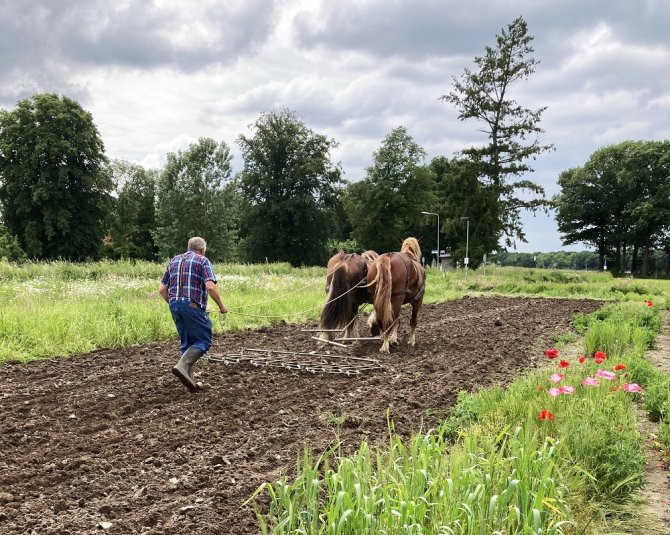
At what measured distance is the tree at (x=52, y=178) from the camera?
36156 millimetres

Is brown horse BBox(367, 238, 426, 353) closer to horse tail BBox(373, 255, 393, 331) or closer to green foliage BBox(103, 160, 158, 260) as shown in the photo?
horse tail BBox(373, 255, 393, 331)

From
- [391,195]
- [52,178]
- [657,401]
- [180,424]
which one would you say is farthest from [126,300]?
[391,195]

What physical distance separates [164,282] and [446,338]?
5.76 m

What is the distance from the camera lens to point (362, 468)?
317 centimetres

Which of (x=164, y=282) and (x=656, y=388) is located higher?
(x=164, y=282)

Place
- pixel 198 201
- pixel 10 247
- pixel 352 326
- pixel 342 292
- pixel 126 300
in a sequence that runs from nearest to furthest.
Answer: pixel 342 292, pixel 352 326, pixel 126 300, pixel 10 247, pixel 198 201

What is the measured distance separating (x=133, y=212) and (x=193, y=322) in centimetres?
4700

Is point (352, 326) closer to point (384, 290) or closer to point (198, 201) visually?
point (384, 290)

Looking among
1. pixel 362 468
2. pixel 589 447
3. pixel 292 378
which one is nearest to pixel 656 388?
pixel 589 447

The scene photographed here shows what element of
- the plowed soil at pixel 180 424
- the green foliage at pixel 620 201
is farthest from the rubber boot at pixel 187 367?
the green foliage at pixel 620 201

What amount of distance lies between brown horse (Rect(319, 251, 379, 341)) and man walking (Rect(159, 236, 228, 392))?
113 inches

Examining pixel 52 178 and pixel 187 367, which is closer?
pixel 187 367

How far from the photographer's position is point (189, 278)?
6055mm

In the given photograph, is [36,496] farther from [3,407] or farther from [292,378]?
[292,378]
